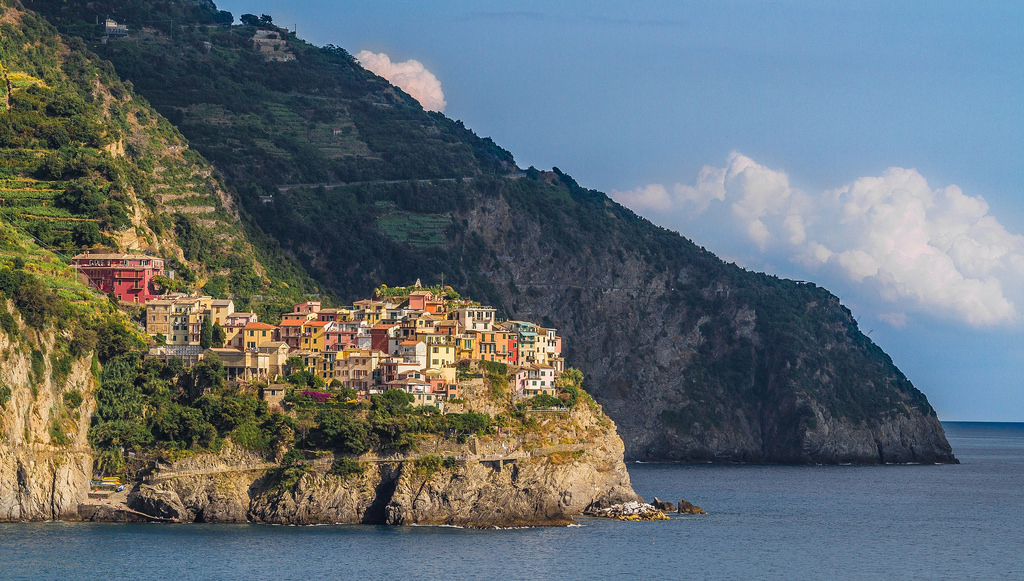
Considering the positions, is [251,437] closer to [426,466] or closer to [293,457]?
[293,457]

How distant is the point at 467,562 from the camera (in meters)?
85.2

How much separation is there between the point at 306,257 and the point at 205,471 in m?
82.2

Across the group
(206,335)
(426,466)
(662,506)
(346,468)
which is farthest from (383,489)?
(662,506)

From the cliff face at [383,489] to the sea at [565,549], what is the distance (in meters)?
1.51

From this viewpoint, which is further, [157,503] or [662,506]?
[662,506]

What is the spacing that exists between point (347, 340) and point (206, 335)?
1007 centimetres

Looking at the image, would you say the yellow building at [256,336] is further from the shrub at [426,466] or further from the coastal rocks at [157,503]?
the shrub at [426,466]

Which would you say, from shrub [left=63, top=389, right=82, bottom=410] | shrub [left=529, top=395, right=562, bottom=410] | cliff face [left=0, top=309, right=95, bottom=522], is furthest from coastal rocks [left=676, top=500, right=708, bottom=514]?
shrub [left=63, top=389, right=82, bottom=410]

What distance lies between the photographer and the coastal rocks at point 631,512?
106250 mm

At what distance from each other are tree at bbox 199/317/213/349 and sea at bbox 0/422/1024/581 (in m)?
16.6

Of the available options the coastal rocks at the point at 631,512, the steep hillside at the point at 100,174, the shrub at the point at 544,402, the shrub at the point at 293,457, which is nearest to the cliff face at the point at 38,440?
the shrub at the point at 293,457

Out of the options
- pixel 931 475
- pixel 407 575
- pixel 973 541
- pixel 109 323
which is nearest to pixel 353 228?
pixel 931 475

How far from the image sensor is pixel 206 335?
107500mm

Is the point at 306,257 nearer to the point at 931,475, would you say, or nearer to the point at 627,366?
the point at 627,366
